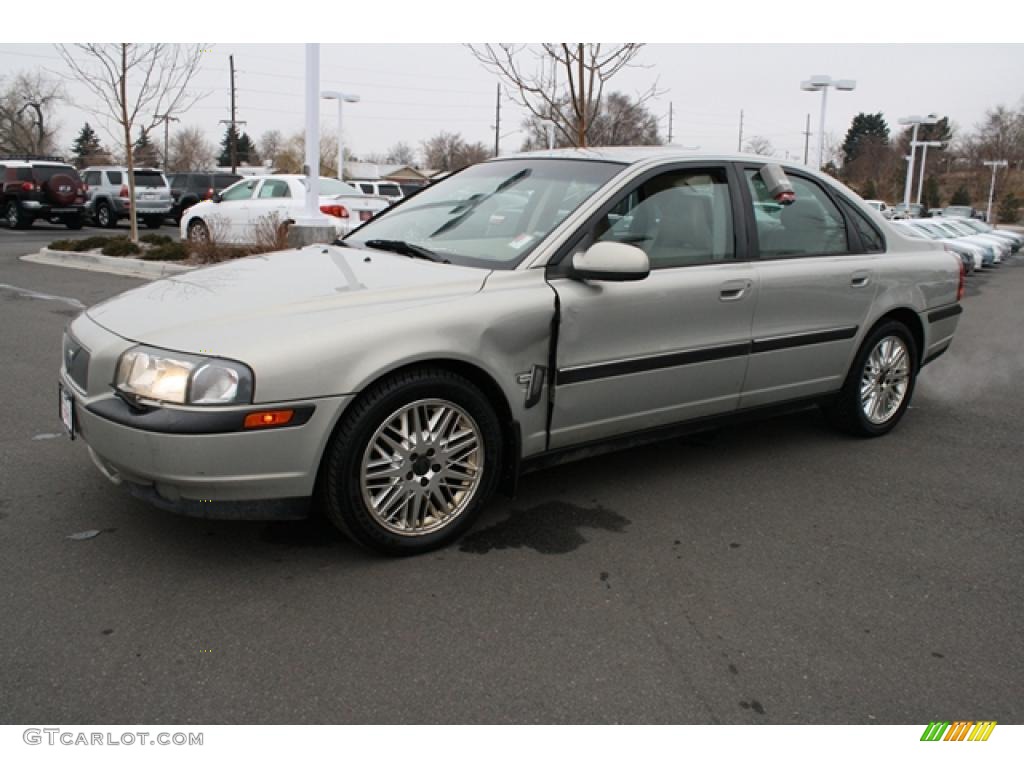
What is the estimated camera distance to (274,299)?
3369mm

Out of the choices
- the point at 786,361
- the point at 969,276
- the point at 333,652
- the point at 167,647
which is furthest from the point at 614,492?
the point at 969,276

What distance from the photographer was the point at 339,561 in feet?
11.3

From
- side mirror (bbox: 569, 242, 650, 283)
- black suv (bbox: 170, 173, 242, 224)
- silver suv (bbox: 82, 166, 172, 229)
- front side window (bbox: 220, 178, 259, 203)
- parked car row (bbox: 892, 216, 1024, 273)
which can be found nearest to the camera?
side mirror (bbox: 569, 242, 650, 283)

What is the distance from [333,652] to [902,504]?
2832mm

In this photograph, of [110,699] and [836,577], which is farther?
[836,577]

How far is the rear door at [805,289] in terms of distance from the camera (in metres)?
4.48

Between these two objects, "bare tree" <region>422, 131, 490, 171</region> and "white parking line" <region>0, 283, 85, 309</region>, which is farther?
"bare tree" <region>422, 131, 490, 171</region>

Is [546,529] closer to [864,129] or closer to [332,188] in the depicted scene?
[332,188]

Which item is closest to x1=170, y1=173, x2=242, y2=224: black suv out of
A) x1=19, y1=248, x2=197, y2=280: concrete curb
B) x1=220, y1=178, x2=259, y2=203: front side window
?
x1=220, y1=178, x2=259, y2=203: front side window

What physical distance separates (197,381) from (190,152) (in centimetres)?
8877

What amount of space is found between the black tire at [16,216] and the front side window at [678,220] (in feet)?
80.6

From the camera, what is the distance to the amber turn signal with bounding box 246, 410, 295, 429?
3.01 m

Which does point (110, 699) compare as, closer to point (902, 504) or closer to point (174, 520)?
point (174, 520)

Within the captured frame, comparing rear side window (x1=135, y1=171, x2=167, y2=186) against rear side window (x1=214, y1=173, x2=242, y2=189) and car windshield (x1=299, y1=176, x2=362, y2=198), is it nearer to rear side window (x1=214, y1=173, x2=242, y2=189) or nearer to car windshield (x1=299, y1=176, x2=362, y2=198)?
rear side window (x1=214, y1=173, x2=242, y2=189)
